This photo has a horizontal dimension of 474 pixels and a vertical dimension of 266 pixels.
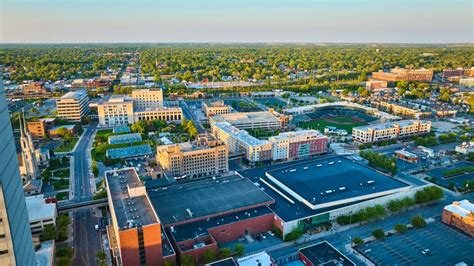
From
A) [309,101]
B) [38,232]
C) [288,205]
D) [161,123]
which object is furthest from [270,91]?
[38,232]

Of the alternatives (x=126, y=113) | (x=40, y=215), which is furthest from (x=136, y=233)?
(x=126, y=113)

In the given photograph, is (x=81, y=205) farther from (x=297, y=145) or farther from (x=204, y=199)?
(x=297, y=145)

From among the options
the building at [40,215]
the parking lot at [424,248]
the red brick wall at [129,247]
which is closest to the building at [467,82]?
the parking lot at [424,248]

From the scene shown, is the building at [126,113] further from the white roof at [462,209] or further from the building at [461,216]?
the white roof at [462,209]

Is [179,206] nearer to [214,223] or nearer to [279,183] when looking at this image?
[214,223]

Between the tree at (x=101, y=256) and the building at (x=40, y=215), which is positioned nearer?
the tree at (x=101, y=256)

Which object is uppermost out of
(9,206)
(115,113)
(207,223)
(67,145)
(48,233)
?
(9,206)
